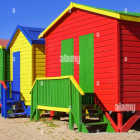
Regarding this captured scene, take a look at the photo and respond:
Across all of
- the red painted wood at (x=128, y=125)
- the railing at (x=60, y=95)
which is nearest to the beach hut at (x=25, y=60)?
the railing at (x=60, y=95)

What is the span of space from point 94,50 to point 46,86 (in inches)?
91.0

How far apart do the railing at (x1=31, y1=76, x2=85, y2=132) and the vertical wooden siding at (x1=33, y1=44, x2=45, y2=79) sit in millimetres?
1965

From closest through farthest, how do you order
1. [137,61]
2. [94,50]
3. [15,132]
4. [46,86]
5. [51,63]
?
[15,132] → [137,61] → [94,50] → [46,86] → [51,63]

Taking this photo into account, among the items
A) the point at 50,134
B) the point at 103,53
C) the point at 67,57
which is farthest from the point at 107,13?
the point at 50,134

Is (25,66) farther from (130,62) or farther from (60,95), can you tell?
(130,62)

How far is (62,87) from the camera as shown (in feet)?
31.4

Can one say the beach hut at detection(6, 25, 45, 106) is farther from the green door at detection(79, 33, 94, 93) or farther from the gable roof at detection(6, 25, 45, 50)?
the green door at detection(79, 33, 94, 93)

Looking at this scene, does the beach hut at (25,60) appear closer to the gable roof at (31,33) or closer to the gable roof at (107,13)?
the gable roof at (31,33)

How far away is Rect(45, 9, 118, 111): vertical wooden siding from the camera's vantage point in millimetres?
9133

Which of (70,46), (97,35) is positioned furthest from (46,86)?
(97,35)

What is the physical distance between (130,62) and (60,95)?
2665 mm

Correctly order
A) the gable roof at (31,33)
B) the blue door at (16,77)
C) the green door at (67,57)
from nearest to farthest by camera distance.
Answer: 1. the green door at (67,57)
2. the gable roof at (31,33)
3. the blue door at (16,77)

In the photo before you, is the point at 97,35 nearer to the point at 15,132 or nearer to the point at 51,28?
the point at 51,28

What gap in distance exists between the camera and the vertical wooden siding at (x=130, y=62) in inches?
354
